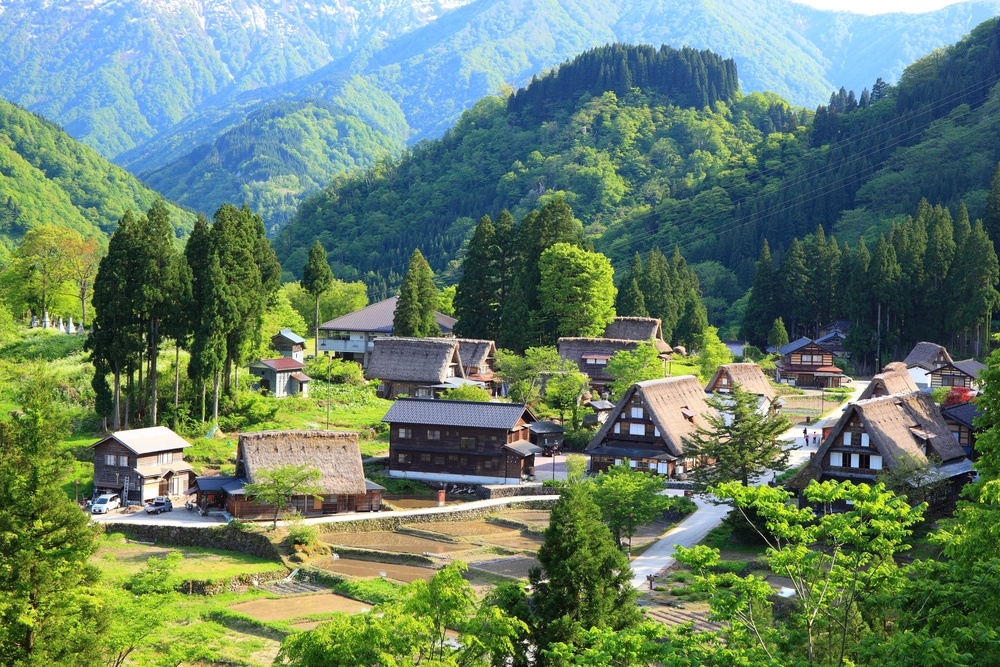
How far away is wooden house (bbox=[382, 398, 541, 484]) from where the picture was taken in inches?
2060

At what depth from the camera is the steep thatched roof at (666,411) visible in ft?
168

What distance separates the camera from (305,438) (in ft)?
155

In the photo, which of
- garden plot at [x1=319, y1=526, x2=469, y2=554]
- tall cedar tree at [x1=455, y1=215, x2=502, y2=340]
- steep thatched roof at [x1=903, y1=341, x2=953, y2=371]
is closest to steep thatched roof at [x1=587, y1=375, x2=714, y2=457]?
garden plot at [x1=319, y1=526, x2=469, y2=554]

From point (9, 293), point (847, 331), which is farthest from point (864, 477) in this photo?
point (9, 293)

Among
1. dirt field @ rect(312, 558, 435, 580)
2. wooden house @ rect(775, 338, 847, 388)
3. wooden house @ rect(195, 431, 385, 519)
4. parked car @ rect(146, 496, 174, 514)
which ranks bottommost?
dirt field @ rect(312, 558, 435, 580)

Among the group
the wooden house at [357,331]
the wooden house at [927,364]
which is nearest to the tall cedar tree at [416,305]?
the wooden house at [357,331]

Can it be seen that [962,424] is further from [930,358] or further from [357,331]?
[357,331]

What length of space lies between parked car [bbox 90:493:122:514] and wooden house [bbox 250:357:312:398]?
16.6 metres

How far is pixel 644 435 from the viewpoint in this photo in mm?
Answer: 51719

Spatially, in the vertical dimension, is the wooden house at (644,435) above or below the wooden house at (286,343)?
below

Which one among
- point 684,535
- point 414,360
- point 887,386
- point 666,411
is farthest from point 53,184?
point 684,535

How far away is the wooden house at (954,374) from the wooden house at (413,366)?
27.1 metres

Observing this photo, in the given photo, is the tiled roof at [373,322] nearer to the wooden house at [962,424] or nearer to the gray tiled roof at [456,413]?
the gray tiled roof at [456,413]

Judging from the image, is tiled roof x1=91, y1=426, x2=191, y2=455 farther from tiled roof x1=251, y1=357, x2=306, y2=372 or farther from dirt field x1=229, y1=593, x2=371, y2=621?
tiled roof x1=251, y1=357, x2=306, y2=372
